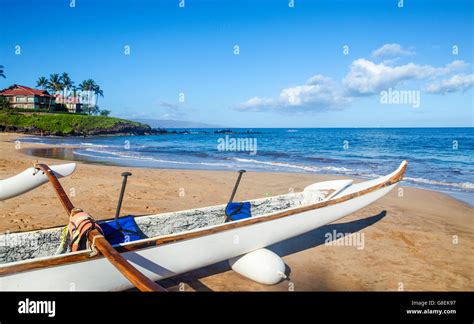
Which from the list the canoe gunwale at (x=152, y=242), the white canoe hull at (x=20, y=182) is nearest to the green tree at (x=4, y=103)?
the white canoe hull at (x=20, y=182)

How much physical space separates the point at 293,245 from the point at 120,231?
2940mm

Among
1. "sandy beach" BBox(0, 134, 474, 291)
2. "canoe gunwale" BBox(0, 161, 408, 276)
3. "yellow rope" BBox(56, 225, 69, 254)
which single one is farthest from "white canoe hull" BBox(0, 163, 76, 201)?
"canoe gunwale" BBox(0, 161, 408, 276)

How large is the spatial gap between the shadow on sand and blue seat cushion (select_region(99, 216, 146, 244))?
0.71 m

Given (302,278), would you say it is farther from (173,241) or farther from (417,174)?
(417,174)

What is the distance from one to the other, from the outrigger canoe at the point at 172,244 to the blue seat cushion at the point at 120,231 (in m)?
0.29

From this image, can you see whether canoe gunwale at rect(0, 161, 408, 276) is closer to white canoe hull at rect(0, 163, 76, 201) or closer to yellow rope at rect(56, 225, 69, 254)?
yellow rope at rect(56, 225, 69, 254)

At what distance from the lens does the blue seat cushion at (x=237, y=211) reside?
4949 mm

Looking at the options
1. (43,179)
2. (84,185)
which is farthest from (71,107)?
(43,179)

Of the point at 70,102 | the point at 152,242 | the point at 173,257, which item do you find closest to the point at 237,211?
the point at 173,257

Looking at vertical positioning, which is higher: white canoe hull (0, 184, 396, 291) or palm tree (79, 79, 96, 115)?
palm tree (79, 79, 96, 115)

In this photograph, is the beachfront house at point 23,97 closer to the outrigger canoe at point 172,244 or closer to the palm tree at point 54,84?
the palm tree at point 54,84

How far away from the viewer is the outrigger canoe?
278cm

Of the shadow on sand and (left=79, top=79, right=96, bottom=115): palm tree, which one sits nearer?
the shadow on sand
